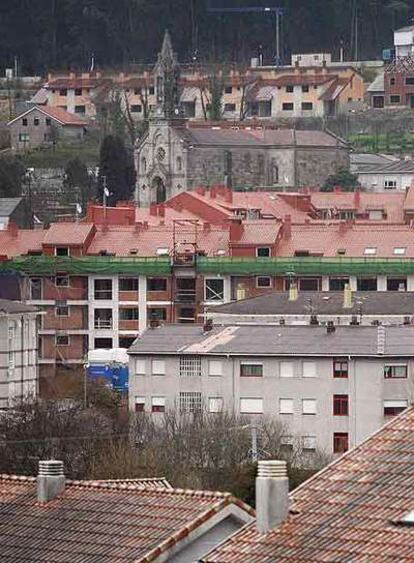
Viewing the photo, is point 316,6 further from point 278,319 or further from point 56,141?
point 278,319

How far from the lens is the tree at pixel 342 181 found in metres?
117

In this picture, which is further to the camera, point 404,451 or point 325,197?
point 325,197

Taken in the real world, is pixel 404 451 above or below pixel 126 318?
above

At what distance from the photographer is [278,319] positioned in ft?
209

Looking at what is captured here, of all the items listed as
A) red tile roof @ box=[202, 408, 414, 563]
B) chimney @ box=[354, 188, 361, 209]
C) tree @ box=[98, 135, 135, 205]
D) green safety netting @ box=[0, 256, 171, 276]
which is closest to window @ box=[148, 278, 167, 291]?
green safety netting @ box=[0, 256, 171, 276]

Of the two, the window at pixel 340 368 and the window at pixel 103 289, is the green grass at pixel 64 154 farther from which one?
the window at pixel 340 368

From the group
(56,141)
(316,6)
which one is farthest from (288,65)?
(56,141)

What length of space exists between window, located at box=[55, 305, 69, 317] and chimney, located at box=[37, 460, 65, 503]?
5853 cm

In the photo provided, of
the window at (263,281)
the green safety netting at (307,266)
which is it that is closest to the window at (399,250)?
the green safety netting at (307,266)

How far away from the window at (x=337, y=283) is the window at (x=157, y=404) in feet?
72.6

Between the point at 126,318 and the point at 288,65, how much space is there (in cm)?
7249

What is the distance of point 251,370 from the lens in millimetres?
54531

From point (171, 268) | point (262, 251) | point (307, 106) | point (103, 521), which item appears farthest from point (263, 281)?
point (307, 106)

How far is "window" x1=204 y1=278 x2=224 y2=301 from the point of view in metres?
79.2
